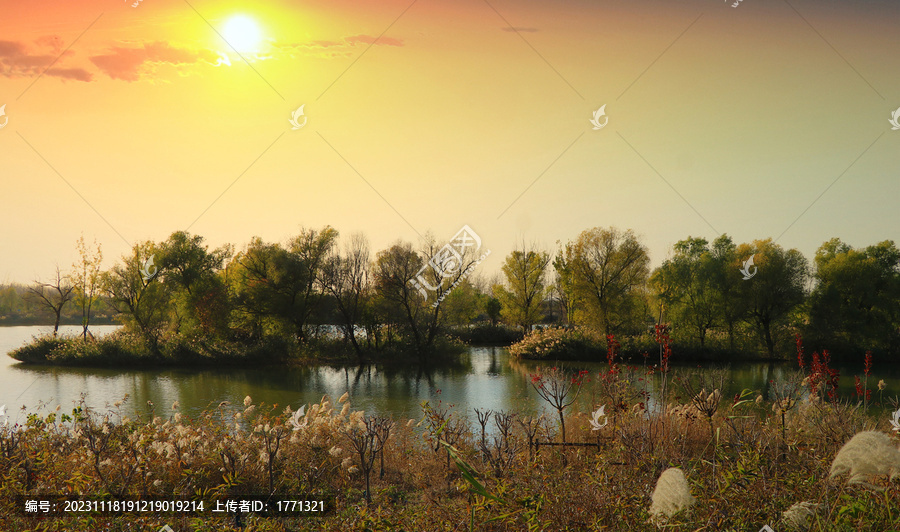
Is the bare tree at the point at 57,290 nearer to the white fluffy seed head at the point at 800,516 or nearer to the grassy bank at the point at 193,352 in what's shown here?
the grassy bank at the point at 193,352

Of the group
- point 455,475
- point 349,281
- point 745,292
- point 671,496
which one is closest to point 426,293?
point 349,281

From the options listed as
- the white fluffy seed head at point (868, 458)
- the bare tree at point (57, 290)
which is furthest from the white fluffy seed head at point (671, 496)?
the bare tree at point (57, 290)

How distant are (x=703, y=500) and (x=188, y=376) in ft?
81.5

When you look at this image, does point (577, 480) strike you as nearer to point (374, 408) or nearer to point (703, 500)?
point (703, 500)

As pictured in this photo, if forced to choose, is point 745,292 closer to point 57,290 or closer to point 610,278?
point 610,278

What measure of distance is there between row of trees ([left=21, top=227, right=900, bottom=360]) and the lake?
3240 millimetres

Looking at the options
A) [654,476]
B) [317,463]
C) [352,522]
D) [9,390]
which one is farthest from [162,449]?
[9,390]

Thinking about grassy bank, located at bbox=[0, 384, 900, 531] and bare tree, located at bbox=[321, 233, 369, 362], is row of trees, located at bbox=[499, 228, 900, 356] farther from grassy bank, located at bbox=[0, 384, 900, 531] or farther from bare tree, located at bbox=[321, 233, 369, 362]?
grassy bank, located at bbox=[0, 384, 900, 531]

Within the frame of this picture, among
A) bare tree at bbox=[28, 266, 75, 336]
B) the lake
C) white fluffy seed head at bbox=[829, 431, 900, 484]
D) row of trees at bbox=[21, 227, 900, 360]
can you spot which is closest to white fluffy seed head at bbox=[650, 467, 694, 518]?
white fluffy seed head at bbox=[829, 431, 900, 484]

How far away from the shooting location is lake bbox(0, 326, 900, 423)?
1694 cm

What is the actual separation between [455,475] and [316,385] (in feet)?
52.9

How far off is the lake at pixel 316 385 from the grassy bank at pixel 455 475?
17.4ft

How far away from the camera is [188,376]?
25.2 meters

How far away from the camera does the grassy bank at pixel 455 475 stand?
13.6 feet
